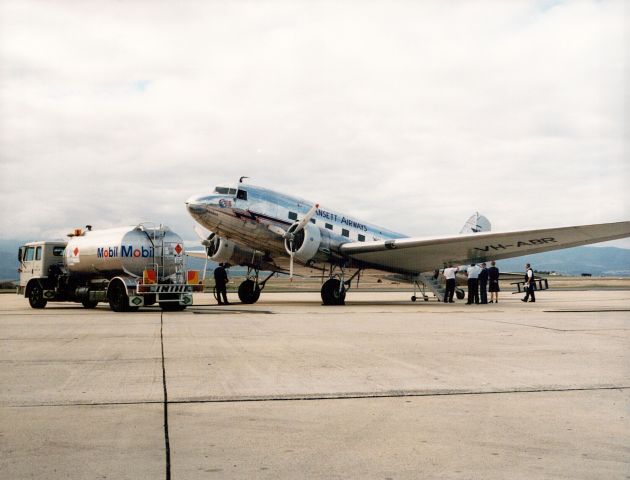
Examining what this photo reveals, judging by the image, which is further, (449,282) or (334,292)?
(449,282)

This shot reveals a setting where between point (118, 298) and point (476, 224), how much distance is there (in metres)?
20.5

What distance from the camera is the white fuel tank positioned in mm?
20656

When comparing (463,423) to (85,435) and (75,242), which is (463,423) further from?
(75,242)

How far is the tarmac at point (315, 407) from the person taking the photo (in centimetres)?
443

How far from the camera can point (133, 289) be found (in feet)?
66.2

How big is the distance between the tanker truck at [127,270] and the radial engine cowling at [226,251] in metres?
4.00

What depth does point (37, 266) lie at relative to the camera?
2423 centimetres

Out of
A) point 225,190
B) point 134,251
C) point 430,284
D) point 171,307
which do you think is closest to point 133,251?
point 134,251

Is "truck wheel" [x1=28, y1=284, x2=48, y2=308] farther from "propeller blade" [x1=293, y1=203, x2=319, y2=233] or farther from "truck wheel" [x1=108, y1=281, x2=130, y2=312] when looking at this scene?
"propeller blade" [x1=293, y1=203, x2=319, y2=233]

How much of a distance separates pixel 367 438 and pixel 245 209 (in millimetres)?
18067

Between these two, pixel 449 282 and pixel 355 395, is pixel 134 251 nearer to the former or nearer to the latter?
pixel 449 282

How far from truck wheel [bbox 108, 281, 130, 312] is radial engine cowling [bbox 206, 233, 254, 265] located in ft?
18.4

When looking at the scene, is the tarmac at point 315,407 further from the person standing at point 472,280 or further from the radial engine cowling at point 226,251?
the person standing at point 472,280

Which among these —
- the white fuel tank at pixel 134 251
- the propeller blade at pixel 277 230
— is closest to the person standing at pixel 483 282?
the propeller blade at pixel 277 230
